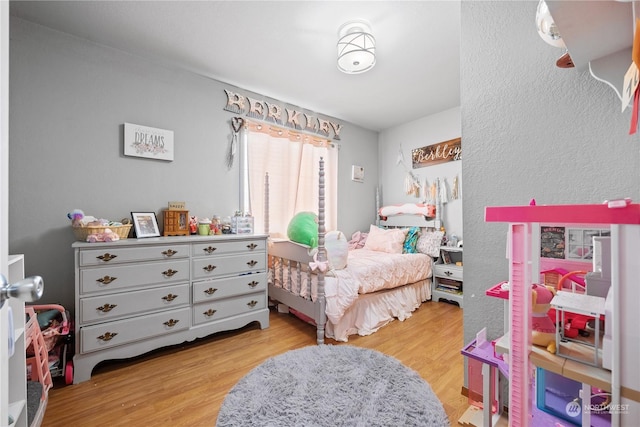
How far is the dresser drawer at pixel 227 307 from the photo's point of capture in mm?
2217

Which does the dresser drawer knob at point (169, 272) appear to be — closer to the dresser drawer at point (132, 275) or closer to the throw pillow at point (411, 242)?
the dresser drawer at point (132, 275)

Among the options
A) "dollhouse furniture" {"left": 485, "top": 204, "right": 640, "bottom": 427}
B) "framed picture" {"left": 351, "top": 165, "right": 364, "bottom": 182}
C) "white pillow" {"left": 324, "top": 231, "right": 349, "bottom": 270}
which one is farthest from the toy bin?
"framed picture" {"left": 351, "top": 165, "right": 364, "bottom": 182}

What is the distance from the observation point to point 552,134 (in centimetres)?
114

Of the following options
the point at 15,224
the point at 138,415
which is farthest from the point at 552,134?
the point at 15,224

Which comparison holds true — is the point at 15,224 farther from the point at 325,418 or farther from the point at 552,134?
the point at 552,134

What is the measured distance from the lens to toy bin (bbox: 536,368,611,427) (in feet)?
1.96

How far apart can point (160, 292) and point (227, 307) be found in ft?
1.86

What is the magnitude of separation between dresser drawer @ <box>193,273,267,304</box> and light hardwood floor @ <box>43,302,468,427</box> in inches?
16.1

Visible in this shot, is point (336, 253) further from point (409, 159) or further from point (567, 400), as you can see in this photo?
point (409, 159)

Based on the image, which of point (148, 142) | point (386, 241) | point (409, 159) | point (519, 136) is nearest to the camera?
point (519, 136)

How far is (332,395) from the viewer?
1560mm

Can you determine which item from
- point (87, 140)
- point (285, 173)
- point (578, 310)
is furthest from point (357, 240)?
point (578, 310)

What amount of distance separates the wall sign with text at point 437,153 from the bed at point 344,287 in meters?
1.10

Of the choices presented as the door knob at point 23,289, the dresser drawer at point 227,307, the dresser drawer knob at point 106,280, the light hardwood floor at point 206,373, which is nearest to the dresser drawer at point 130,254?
the dresser drawer knob at point 106,280
